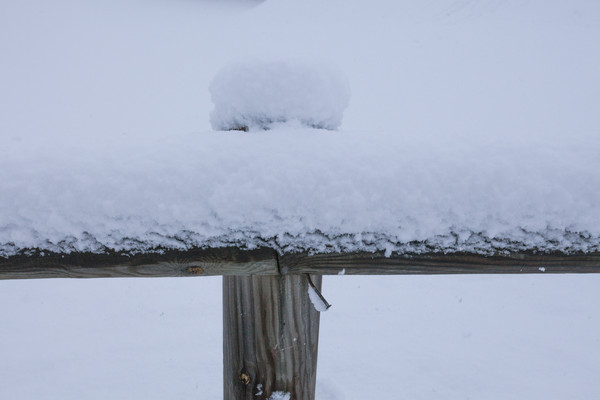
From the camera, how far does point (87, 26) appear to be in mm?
13570

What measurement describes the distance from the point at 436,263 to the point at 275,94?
1.89 ft

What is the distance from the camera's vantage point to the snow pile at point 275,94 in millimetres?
1012

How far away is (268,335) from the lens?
0.97m

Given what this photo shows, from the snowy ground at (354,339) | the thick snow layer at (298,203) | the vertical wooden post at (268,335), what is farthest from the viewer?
the snowy ground at (354,339)

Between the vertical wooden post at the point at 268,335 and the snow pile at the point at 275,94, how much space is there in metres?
0.41

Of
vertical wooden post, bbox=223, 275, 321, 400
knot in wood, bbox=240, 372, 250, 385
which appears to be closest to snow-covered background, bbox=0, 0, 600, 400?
vertical wooden post, bbox=223, 275, 321, 400

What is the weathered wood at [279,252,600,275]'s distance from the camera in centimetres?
72

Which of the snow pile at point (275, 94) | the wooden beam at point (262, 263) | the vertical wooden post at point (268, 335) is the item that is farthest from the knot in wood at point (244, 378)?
the snow pile at point (275, 94)

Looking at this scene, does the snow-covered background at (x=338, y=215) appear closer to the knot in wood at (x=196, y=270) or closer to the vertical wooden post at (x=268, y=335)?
the knot in wood at (x=196, y=270)

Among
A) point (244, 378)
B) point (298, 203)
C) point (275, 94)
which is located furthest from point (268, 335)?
point (275, 94)

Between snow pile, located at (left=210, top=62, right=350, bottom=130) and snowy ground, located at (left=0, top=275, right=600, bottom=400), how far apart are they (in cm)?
201

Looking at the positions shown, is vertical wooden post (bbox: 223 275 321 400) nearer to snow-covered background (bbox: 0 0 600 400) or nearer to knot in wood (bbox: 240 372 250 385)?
knot in wood (bbox: 240 372 250 385)

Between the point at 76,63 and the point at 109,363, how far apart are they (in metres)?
11.2

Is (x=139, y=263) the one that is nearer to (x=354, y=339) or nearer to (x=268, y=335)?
(x=268, y=335)
